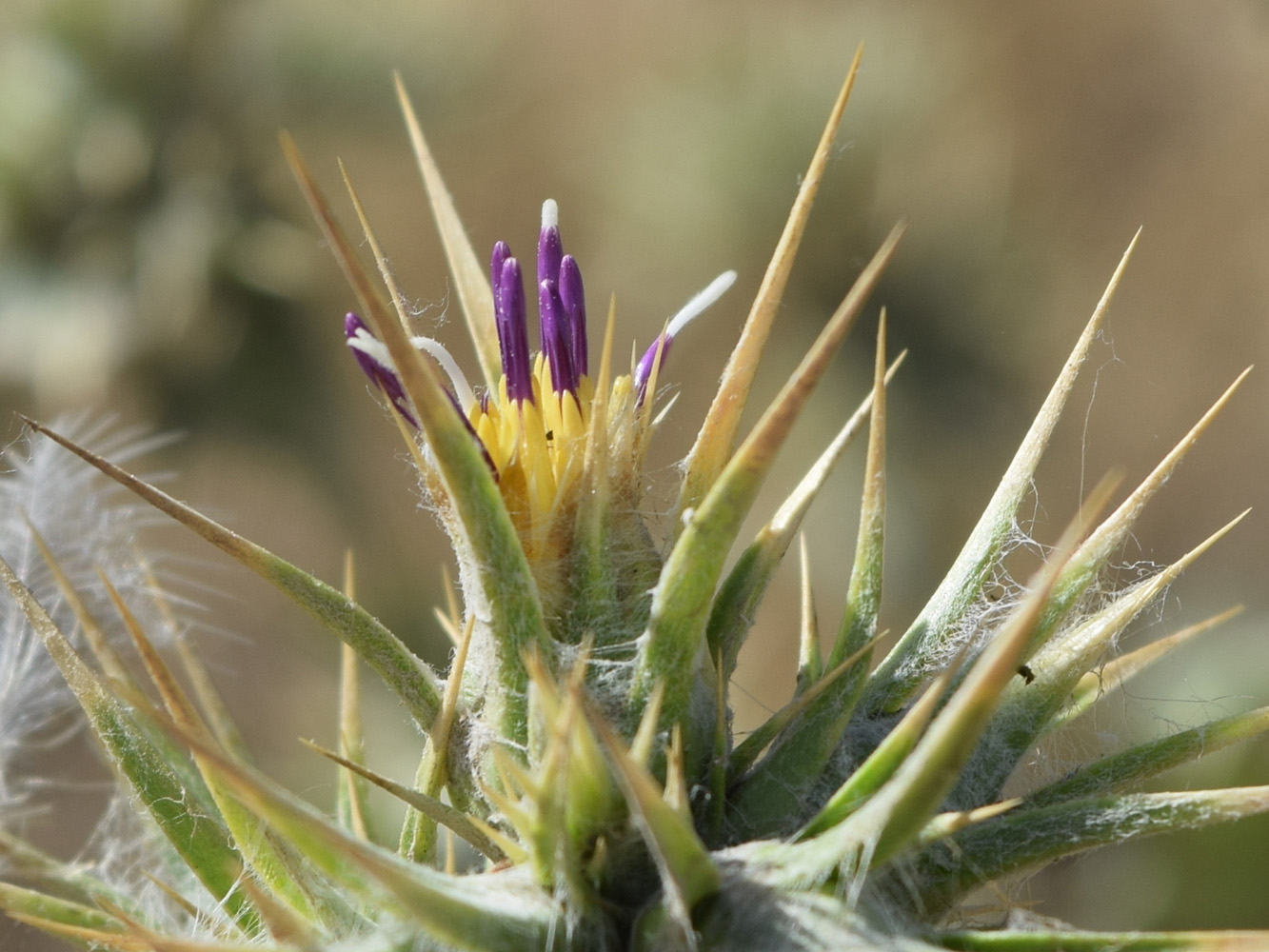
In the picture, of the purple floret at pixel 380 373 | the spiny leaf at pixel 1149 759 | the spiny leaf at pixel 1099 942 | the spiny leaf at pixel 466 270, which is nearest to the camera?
the spiny leaf at pixel 1099 942

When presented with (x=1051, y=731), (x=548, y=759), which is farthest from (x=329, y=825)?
(x=1051, y=731)

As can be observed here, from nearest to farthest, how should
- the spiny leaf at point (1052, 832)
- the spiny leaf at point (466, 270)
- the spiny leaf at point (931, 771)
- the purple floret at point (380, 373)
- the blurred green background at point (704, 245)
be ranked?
the spiny leaf at point (931, 771) → the spiny leaf at point (1052, 832) → the purple floret at point (380, 373) → the spiny leaf at point (466, 270) → the blurred green background at point (704, 245)

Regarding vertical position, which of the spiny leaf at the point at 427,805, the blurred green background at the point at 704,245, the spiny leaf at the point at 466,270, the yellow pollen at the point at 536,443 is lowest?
the spiny leaf at the point at 427,805

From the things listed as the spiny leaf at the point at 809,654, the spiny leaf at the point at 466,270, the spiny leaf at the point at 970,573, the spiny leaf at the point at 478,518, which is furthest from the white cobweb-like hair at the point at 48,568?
the spiny leaf at the point at 970,573

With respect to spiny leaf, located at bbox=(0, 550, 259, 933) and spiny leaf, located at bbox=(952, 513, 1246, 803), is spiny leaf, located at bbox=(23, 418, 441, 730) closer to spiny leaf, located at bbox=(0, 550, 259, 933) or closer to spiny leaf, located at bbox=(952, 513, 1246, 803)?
spiny leaf, located at bbox=(0, 550, 259, 933)

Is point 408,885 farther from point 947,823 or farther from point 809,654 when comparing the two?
point 809,654

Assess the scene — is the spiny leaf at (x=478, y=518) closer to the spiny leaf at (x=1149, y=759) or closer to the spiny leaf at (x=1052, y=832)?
the spiny leaf at (x=1052, y=832)
